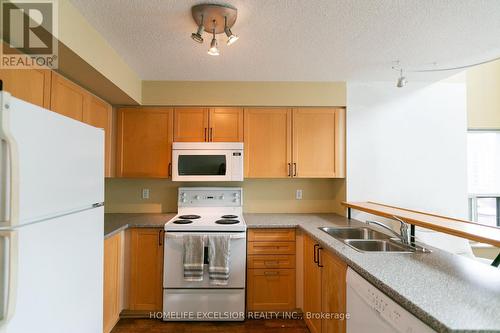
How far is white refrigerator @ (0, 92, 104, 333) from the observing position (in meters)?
0.80

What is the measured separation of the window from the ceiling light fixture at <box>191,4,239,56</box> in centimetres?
344

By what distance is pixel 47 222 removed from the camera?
3.24 ft

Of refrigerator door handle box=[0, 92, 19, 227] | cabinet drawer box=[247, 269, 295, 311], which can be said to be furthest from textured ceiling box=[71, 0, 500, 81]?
cabinet drawer box=[247, 269, 295, 311]

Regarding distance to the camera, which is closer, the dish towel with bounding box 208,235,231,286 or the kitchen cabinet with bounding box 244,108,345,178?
the dish towel with bounding box 208,235,231,286

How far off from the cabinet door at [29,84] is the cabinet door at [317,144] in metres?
2.18

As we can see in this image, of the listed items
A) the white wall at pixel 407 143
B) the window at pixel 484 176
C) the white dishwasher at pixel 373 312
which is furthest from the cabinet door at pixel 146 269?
the window at pixel 484 176

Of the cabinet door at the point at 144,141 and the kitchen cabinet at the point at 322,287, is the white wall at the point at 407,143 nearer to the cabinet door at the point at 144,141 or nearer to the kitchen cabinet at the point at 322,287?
the kitchen cabinet at the point at 322,287

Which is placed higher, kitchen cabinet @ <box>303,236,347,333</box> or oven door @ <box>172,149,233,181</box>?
oven door @ <box>172,149,233,181</box>

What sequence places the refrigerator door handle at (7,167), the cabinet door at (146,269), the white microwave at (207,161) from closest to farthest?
the refrigerator door handle at (7,167) < the cabinet door at (146,269) < the white microwave at (207,161)

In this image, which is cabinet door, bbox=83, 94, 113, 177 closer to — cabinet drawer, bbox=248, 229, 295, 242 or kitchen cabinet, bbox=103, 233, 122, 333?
kitchen cabinet, bbox=103, 233, 122, 333

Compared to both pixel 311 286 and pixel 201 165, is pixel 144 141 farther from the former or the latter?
pixel 311 286

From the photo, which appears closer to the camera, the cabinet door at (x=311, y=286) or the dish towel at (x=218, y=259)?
the cabinet door at (x=311, y=286)

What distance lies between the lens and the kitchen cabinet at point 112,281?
2.04m

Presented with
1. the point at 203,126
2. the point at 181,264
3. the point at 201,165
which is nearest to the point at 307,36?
the point at 203,126
